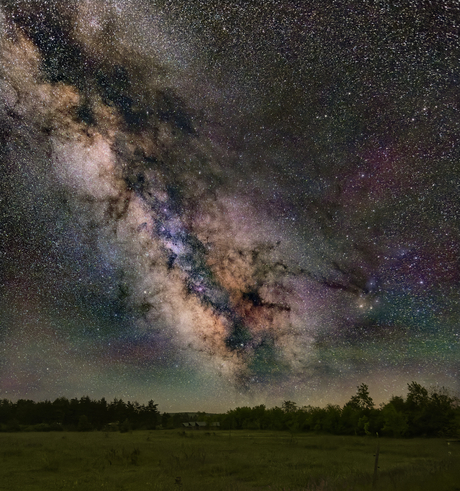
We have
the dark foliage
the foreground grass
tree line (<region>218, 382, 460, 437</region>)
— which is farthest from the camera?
the dark foliage

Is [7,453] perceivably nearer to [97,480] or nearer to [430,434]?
[97,480]

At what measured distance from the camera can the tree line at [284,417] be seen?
53828 mm

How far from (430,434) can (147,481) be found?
178 feet

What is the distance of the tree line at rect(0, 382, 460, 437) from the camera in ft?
177

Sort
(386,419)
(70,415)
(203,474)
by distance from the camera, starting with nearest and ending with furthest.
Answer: (203,474)
(386,419)
(70,415)

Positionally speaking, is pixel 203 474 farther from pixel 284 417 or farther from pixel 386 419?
pixel 284 417

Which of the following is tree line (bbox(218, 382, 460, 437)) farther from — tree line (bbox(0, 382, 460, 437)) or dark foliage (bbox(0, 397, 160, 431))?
dark foliage (bbox(0, 397, 160, 431))

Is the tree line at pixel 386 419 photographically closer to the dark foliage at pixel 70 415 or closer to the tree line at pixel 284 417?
the tree line at pixel 284 417

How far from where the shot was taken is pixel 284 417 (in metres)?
84.9

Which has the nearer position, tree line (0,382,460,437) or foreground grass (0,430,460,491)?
foreground grass (0,430,460,491)

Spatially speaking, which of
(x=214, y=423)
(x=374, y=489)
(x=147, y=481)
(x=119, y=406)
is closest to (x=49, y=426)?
(x=119, y=406)

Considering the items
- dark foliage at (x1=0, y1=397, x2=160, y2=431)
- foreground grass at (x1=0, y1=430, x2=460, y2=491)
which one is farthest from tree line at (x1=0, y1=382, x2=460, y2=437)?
foreground grass at (x1=0, y1=430, x2=460, y2=491)

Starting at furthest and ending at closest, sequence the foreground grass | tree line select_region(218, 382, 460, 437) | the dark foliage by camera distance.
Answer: the dark foliage, tree line select_region(218, 382, 460, 437), the foreground grass

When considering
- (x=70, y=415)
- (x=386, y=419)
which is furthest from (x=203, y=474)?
(x=70, y=415)
